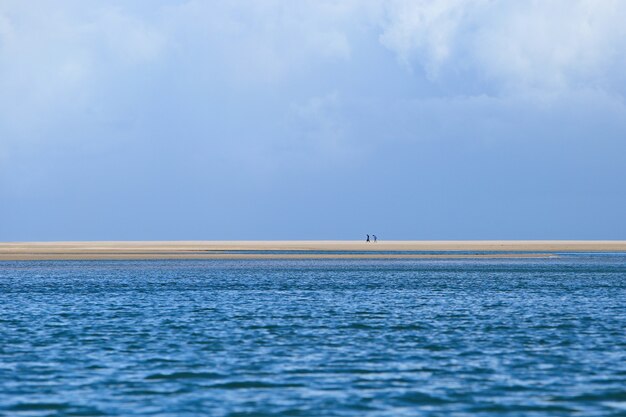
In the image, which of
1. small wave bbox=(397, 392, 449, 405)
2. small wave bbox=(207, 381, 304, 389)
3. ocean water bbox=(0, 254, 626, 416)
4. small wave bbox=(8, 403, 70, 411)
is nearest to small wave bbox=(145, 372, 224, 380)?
ocean water bbox=(0, 254, 626, 416)

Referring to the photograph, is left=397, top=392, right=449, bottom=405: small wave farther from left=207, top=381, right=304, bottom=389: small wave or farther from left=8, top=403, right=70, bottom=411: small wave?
left=8, top=403, right=70, bottom=411: small wave

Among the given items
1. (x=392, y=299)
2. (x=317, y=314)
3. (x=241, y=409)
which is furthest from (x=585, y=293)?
(x=241, y=409)

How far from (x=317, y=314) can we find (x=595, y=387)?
66.0 ft

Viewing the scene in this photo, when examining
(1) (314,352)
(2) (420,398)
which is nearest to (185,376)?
(1) (314,352)

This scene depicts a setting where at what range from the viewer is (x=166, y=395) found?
2122 cm

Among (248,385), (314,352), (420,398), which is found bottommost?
(420,398)

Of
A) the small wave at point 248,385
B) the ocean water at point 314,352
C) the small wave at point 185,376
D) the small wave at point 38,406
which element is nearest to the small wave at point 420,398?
the ocean water at point 314,352

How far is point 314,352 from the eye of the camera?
2830 cm

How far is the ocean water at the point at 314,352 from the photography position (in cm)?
2045

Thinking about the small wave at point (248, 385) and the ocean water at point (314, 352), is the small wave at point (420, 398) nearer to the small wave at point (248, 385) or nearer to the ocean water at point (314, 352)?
the ocean water at point (314, 352)

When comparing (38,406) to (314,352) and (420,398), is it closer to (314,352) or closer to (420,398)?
(420,398)

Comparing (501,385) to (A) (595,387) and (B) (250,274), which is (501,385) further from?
(B) (250,274)

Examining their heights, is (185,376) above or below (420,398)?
above

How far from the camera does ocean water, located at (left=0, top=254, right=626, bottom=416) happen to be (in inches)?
805
